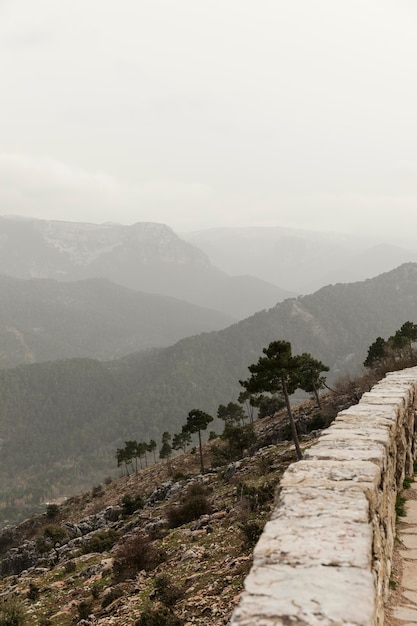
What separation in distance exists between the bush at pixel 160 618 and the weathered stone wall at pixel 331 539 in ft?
19.2

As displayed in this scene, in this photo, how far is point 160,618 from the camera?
9.71m

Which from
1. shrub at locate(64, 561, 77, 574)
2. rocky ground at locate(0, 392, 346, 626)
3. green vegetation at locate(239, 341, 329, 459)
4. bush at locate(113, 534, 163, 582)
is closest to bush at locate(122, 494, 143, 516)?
rocky ground at locate(0, 392, 346, 626)

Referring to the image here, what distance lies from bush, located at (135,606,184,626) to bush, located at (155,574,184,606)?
70 centimetres

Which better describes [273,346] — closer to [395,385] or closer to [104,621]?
[395,385]

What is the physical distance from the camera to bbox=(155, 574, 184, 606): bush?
1084 cm

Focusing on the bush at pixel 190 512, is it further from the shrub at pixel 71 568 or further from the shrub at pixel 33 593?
the shrub at pixel 33 593

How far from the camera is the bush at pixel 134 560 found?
1594 cm

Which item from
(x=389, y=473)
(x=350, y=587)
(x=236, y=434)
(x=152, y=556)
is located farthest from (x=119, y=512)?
(x=350, y=587)

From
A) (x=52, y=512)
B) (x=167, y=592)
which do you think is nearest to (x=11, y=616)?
(x=167, y=592)

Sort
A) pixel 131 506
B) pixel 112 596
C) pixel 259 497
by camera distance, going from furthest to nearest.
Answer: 1. pixel 131 506
2. pixel 259 497
3. pixel 112 596

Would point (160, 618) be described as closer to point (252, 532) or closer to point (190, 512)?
point (252, 532)

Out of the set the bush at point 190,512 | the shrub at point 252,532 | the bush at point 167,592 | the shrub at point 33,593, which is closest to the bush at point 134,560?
the bush at point 167,592

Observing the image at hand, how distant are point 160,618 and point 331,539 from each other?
7641 mm

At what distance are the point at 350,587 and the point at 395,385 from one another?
913cm
